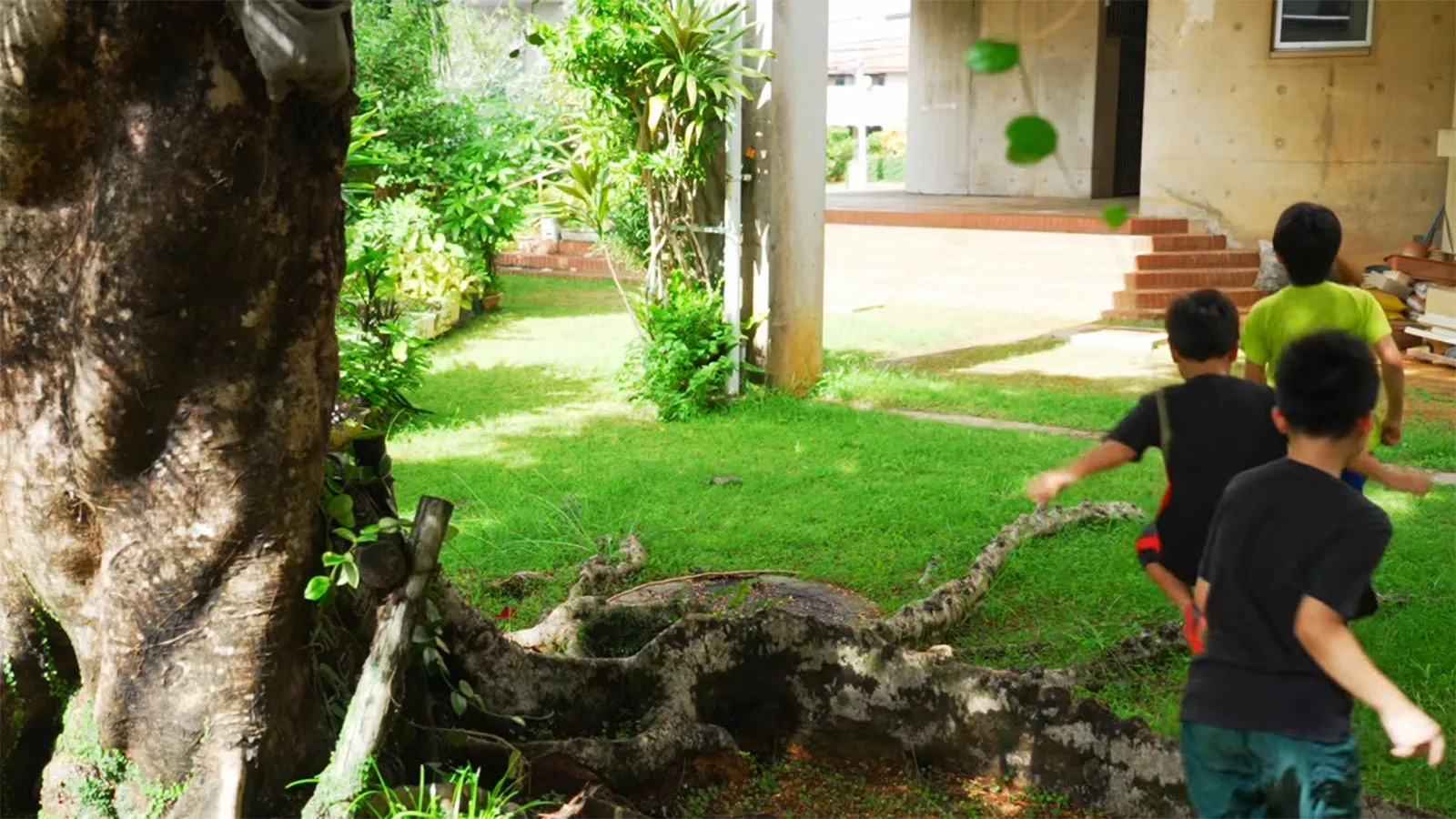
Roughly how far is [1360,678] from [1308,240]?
7.31 ft

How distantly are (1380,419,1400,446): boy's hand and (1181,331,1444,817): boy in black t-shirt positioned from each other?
196cm

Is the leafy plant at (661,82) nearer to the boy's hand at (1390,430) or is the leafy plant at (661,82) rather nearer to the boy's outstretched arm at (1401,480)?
the boy's hand at (1390,430)

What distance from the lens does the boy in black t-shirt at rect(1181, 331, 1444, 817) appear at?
274 cm

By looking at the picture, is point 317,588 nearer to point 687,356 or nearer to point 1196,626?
point 1196,626

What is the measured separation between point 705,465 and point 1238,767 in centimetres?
568

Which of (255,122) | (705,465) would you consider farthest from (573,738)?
(705,465)

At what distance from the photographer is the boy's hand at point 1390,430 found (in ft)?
15.6

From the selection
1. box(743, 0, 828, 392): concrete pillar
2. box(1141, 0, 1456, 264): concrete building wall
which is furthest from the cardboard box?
box(743, 0, 828, 392): concrete pillar

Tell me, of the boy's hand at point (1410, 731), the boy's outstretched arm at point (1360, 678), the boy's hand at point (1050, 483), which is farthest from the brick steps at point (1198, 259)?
the boy's hand at point (1410, 731)

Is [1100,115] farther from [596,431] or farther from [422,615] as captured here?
[422,615]

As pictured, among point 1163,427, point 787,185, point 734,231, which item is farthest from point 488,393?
point 1163,427

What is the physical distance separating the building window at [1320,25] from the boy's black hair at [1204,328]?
1258 centimetres

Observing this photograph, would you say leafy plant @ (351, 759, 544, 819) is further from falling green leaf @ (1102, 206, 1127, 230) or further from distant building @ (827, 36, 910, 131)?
distant building @ (827, 36, 910, 131)

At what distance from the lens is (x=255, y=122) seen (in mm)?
3289
